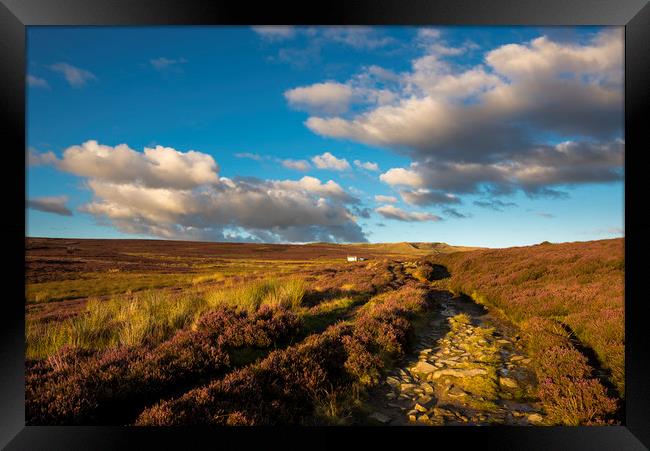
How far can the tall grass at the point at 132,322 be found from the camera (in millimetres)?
5957

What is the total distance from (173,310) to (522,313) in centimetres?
895

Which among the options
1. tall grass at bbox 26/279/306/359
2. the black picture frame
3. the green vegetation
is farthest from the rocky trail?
the green vegetation

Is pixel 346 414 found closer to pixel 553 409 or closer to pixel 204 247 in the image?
pixel 553 409

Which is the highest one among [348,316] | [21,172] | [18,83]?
[18,83]

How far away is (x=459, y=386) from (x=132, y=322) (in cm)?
660

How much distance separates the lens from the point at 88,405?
369 cm

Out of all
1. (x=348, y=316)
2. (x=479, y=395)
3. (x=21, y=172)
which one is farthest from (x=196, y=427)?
(x=348, y=316)

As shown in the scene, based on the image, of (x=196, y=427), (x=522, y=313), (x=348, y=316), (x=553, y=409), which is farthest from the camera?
(x=348, y=316)

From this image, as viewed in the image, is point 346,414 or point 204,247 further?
point 204,247

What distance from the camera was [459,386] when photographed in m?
4.30

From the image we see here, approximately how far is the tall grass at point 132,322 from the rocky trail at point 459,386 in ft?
14.8

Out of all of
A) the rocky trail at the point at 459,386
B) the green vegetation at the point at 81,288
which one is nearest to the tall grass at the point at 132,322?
the rocky trail at the point at 459,386

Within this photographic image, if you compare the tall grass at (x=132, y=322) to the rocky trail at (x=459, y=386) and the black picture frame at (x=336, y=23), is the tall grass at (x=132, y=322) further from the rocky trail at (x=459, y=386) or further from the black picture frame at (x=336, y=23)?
the rocky trail at (x=459, y=386)

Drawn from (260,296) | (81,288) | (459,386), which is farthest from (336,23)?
(81,288)
